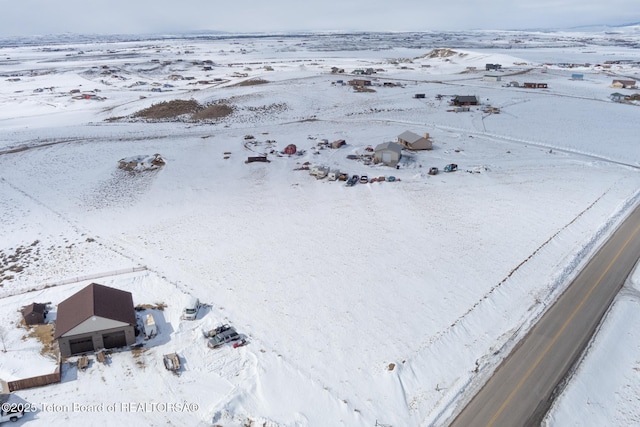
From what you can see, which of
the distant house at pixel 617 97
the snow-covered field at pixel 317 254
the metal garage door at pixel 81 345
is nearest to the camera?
the snow-covered field at pixel 317 254

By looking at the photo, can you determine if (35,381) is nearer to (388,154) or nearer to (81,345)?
(81,345)

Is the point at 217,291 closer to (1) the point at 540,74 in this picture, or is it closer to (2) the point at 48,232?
→ (2) the point at 48,232

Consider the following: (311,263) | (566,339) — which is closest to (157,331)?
(311,263)

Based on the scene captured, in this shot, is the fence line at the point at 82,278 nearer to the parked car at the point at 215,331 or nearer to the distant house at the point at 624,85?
the parked car at the point at 215,331

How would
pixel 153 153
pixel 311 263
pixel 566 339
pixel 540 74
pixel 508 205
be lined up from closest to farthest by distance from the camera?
pixel 566 339, pixel 311 263, pixel 508 205, pixel 153 153, pixel 540 74

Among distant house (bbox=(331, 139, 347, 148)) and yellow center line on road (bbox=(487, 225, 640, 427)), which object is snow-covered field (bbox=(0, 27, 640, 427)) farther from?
yellow center line on road (bbox=(487, 225, 640, 427))

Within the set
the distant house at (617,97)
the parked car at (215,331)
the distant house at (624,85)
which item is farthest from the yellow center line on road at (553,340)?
→ the distant house at (624,85)

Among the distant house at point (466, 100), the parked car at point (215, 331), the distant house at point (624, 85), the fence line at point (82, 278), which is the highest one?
the distant house at point (624, 85)
